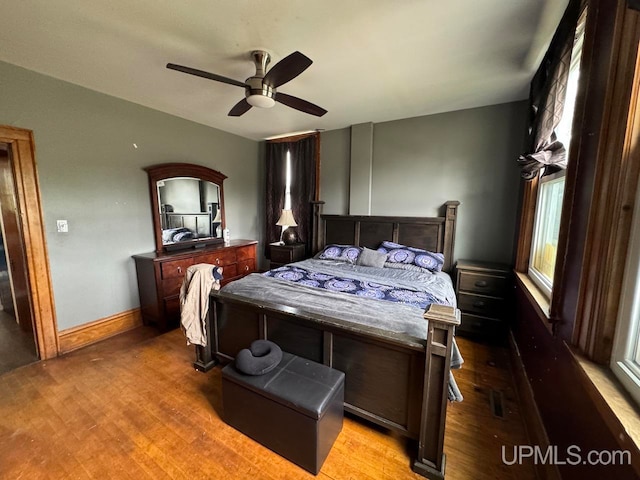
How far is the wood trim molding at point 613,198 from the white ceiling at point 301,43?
863mm

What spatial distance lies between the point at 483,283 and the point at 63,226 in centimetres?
421

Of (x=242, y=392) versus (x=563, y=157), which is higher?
(x=563, y=157)

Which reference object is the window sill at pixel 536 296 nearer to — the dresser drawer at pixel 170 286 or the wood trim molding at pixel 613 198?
the wood trim molding at pixel 613 198

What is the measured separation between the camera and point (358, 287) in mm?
2291

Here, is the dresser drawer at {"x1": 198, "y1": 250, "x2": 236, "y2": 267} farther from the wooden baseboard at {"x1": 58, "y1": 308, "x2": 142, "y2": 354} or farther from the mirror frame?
the wooden baseboard at {"x1": 58, "y1": 308, "x2": 142, "y2": 354}

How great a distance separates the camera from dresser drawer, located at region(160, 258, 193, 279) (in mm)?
2846

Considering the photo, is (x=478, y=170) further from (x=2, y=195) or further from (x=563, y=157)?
(x=2, y=195)

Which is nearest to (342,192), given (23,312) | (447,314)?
(447,314)

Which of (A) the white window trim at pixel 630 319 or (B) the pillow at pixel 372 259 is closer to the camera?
(A) the white window trim at pixel 630 319

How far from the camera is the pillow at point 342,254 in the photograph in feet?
10.6

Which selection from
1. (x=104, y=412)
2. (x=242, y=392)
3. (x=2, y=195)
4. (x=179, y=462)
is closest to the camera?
(x=179, y=462)

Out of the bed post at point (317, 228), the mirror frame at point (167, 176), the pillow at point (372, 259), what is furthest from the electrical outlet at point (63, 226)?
the pillow at point (372, 259)

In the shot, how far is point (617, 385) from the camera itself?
35.4 inches

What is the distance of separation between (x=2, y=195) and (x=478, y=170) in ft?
16.8
